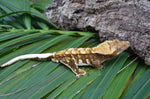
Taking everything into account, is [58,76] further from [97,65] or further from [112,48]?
[112,48]

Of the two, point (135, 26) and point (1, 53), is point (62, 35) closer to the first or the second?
point (1, 53)

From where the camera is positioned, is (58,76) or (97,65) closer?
(58,76)

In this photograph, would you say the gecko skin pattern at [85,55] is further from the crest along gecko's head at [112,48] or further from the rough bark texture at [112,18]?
the rough bark texture at [112,18]

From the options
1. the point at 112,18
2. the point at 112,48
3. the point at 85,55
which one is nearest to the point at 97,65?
the point at 85,55

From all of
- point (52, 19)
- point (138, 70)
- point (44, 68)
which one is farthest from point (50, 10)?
point (138, 70)

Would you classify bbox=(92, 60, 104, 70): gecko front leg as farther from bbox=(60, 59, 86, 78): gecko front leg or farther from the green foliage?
bbox=(60, 59, 86, 78): gecko front leg

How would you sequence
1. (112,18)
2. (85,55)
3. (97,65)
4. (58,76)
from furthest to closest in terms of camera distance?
1. (112,18)
2. (85,55)
3. (97,65)
4. (58,76)

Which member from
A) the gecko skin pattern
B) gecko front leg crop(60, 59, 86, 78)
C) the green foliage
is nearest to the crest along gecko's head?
the gecko skin pattern
